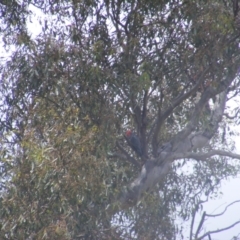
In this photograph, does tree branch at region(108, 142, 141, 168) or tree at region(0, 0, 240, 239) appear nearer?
tree at region(0, 0, 240, 239)

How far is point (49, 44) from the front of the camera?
7371mm

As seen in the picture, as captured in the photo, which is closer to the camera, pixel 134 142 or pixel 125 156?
pixel 134 142

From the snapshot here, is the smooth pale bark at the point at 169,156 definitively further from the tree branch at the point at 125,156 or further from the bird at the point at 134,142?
the bird at the point at 134,142

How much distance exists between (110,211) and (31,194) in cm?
109

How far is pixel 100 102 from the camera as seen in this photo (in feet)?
24.1

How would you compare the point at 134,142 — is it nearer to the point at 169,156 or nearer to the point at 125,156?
the point at 125,156

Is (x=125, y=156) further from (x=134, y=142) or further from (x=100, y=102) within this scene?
(x=100, y=102)

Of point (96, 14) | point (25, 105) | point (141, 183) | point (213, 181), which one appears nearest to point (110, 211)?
point (141, 183)

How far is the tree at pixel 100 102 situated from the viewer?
6594 millimetres

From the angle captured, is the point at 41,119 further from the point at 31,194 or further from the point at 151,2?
the point at 151,2

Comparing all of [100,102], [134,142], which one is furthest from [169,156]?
[100,102]

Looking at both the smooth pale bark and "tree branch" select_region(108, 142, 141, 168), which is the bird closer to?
"tree branch" select_region(108, 142, 141, 168)

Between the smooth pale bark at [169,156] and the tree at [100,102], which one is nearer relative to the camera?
the tree at [100,102]

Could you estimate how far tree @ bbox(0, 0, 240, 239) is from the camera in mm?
6594
